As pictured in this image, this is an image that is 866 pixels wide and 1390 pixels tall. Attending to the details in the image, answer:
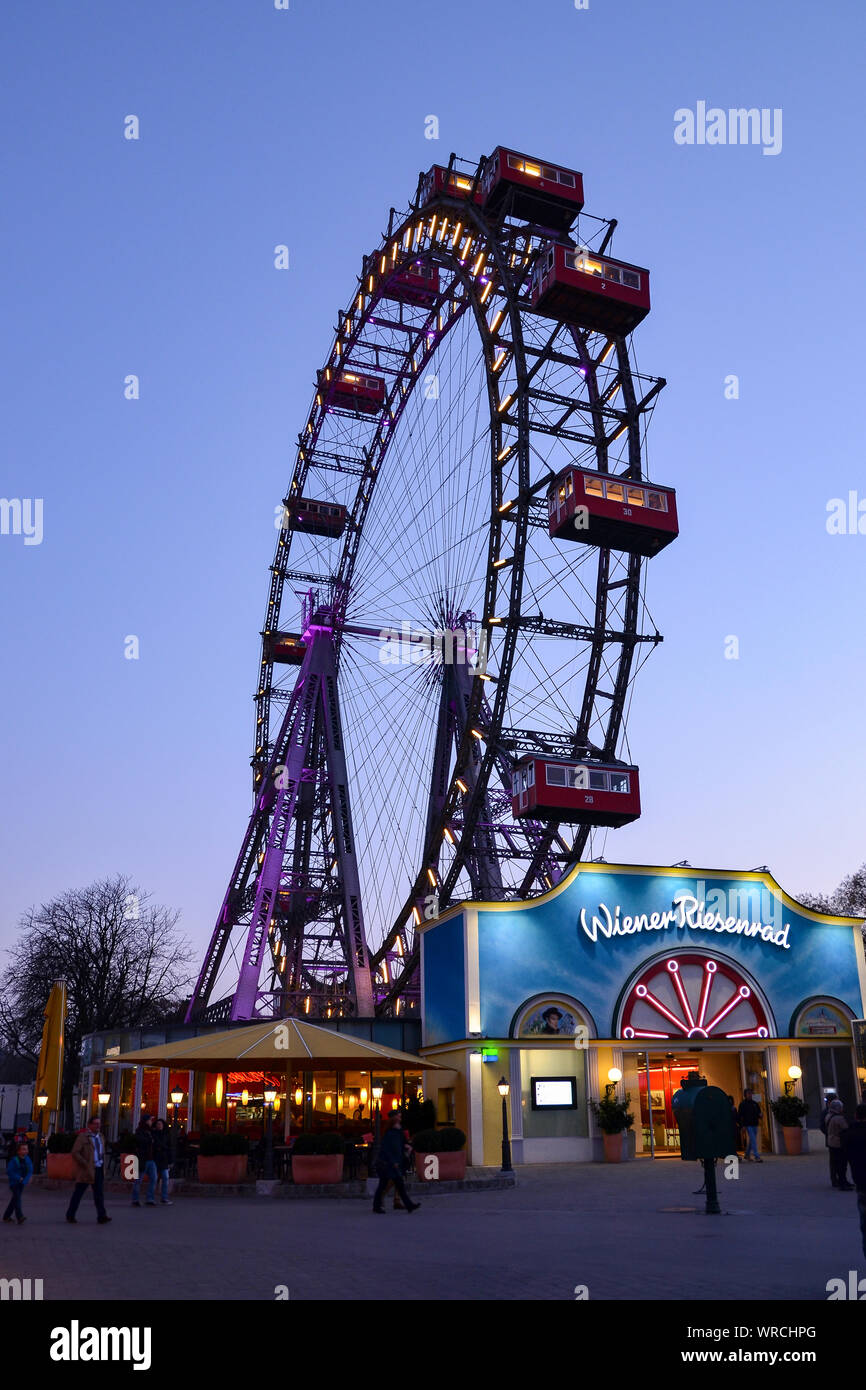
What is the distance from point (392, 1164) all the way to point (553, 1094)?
39.4 feet

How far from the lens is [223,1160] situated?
23.1 m

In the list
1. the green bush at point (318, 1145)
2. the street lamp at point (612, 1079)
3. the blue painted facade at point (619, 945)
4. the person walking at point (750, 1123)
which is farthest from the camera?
the blue painted facade at point (619, 945)

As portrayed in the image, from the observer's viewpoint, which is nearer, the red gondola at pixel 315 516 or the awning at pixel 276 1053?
the awning at pixel 276 1053

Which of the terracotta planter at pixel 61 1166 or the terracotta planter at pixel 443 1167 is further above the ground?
the terracotta planter at pixel 443 1167

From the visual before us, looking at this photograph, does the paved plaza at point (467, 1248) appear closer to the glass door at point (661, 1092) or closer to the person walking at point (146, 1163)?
the person walking at point (146, 1163)

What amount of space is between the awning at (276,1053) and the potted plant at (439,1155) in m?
1.30

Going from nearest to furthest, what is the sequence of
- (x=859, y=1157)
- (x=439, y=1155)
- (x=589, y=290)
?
1. (x=859, y=1157)
2. (x=439, y=1155)
3. (x=589, y=290)

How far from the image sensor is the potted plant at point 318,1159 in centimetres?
2202

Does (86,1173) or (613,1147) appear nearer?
(86,1173)

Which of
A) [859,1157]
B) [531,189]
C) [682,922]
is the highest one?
[531,189]

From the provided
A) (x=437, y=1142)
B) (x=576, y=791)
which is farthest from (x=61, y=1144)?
(x=576, y=791)

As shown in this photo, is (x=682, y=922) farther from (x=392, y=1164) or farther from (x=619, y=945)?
(x=392, y=1164)

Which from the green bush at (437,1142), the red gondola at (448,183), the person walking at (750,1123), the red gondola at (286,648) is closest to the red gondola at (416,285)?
the red gondola at (448,183)
